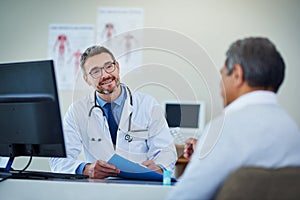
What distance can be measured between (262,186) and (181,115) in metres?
1.02

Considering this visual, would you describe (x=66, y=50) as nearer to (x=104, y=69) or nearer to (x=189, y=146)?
(x=104, y=69)

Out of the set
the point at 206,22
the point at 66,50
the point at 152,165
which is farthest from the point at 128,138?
the point at 66,50

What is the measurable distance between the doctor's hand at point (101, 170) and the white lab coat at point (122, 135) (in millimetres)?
69

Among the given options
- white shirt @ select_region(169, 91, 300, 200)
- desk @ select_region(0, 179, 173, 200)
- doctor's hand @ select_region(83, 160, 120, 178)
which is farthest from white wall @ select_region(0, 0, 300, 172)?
white shirt @ select_region(169, 91, 300, 200)

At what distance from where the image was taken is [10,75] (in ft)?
4.91

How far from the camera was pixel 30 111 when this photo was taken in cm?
146

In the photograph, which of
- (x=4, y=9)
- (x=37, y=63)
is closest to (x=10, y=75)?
(x=37, y=63)

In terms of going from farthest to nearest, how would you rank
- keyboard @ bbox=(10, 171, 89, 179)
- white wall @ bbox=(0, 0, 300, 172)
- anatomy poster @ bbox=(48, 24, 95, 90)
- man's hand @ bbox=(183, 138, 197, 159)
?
anatomy poster @ bbox=(48, 24, 95, 90) < white wall @ bbox=(0, 0, 300, 172) < man's hand @ bbox=(183, 138, 197, 159) < keyboard @ bbox=(10, 171, 89, 179)

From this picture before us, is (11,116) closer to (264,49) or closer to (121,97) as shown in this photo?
(121,97)

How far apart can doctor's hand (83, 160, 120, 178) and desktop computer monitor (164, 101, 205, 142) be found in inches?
13.4

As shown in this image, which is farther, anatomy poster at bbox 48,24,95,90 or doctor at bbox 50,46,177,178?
anatomy poster at bbox 48,24,95,90

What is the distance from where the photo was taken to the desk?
138 cm

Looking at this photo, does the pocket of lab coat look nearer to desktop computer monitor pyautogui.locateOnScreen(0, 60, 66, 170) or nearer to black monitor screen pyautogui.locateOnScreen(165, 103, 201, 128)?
black monitor screen pyautogui.locateOnScreen(165, 103, 201, 128)

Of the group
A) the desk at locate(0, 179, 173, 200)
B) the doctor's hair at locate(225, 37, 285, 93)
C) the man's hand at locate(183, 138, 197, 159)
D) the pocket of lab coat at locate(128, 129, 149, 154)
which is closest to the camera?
the doctor's hair at locate(225, 37, 285, 93)
